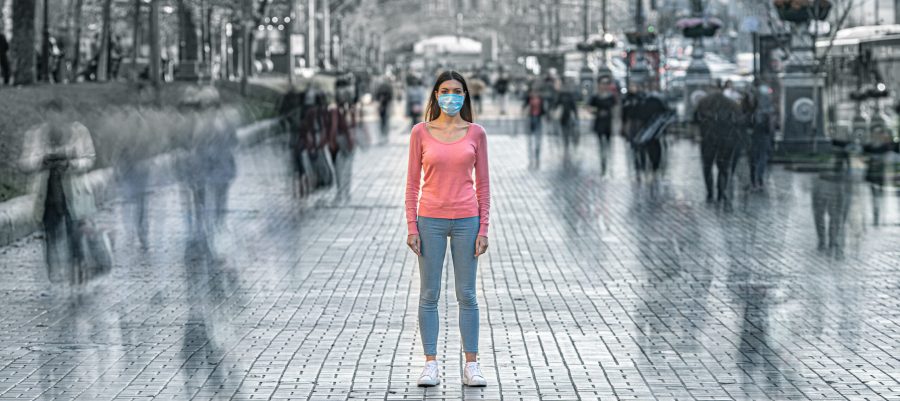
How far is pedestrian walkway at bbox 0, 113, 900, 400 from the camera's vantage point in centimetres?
938

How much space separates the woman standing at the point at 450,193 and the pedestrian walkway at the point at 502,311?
0.60m

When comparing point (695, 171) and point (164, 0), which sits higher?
point (164, 0)

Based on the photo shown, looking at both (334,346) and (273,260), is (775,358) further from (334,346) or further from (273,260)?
(273,260)

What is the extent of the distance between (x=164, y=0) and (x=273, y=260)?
4689cm

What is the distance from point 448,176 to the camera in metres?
8.86

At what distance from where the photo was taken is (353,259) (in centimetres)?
1598

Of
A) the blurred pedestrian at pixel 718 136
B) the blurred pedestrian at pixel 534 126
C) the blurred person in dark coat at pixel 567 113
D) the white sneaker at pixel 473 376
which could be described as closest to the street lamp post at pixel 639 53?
the blurred person in dark coat at pixel 567 113

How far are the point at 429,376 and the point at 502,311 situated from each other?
3255 millimetres

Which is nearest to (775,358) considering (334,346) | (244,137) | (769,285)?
(334,346)

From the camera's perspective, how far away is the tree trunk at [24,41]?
28.8 meters

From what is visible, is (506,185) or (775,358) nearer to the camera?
(775,358)

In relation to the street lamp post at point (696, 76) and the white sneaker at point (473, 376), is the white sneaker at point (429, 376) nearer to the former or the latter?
the white sneaker at point (473, 376)

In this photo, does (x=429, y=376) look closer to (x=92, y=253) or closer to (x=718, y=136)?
(x=92, y=253)

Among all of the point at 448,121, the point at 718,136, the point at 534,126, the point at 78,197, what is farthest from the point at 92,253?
the point at 534,126
